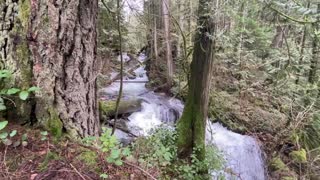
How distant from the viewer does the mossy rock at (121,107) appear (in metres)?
7.87

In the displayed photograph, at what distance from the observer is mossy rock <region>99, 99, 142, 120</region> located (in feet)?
25.8

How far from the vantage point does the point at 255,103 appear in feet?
34.3

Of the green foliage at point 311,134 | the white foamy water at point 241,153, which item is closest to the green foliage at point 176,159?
the white foamy water at point 241,153

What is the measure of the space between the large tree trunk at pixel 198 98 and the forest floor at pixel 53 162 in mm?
4812

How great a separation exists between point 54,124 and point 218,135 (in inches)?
284

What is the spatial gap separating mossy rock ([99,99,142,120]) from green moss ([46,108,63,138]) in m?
5.33

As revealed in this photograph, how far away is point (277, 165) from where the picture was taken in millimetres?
8289

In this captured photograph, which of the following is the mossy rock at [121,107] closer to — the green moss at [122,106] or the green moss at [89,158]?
the green moss at [122,106]

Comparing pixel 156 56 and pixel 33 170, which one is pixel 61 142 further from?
pixel 156 56

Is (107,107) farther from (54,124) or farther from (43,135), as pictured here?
(43,135)

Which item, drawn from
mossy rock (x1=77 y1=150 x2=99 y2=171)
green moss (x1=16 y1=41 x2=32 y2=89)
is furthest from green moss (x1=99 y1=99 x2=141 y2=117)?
mossy rock (x1=77 y1=150 x2=99 y2=171)

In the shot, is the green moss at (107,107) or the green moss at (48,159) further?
the green moss at (107,107)

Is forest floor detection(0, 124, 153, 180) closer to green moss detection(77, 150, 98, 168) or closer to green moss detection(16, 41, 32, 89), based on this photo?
green moss detection(77, 150, 98, 168)

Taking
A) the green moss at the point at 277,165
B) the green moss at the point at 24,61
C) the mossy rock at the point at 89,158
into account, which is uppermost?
the green moss at the point at 24,61
